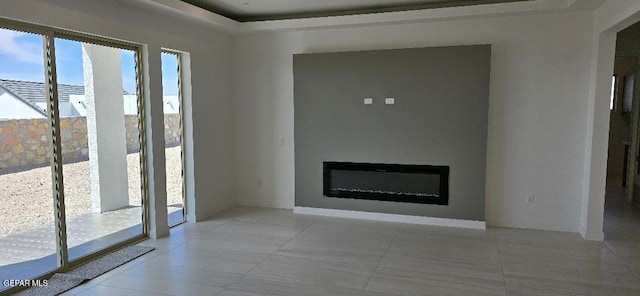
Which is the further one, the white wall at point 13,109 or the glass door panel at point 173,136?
the glass door panel at point 173,136

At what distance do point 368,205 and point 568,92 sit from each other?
2.83 m

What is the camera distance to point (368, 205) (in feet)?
19.0

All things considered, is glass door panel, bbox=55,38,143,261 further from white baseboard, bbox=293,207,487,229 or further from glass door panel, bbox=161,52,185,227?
white baseboard, bbox=293,207,487,229

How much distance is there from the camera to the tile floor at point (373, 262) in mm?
3566

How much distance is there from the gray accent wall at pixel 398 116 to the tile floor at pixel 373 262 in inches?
23.6

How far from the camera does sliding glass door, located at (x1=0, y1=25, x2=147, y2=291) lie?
347 centimetres

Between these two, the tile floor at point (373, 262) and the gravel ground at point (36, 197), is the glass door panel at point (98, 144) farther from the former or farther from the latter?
the tile floor at point (373, 262)

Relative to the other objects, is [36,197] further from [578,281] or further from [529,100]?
[529,100]

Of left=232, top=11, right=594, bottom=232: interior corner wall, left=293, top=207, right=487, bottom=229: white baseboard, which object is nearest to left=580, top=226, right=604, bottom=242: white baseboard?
left=232, top=11, right=594, bottom=232: interior corner wall

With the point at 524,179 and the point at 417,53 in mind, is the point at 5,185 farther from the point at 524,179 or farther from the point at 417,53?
the point at 524,179

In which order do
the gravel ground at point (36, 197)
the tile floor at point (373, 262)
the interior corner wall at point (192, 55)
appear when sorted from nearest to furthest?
the gravel ground at point (36, 197)
the tile floor at point (373, 262)
the interior corner wall at point (192, 55)

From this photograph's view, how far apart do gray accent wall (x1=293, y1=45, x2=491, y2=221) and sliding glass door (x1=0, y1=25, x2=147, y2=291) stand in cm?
226

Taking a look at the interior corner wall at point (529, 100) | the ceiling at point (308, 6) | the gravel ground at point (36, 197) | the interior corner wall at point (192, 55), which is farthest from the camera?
the ceiling at point (308, 6)

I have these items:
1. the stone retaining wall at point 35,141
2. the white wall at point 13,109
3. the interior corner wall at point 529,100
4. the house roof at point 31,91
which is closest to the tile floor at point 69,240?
the stone retaining wall at point 35,141
